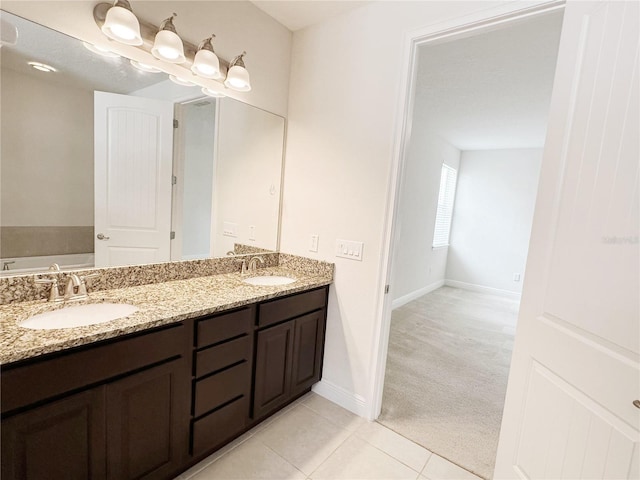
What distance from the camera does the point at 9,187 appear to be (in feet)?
4.31

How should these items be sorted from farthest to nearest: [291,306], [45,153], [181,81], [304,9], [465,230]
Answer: [465,230] < [304,9] < [291,306] < [181,81] < [45,153]

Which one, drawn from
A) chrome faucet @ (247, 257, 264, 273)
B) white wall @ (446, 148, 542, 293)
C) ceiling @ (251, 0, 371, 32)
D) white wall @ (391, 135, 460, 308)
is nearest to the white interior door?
ceiling @ (251, 0, 371, 32)

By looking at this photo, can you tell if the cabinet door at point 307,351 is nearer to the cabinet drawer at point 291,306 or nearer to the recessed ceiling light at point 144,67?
the cabinet drawer at point 291,306

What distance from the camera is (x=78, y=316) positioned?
1333 millimetres

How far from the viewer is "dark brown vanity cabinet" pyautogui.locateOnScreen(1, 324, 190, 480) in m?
0.97

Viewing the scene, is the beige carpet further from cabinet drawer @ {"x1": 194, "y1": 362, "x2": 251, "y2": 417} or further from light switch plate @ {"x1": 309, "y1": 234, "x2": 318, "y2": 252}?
light switch plate @ {"x1": 309, "y1": 234, "x2": 318, "y2": 252}

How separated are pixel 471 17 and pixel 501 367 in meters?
2.82

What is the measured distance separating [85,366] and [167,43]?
4.90 feet

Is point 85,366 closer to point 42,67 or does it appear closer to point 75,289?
point 75,289

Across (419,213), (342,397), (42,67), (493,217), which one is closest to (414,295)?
(419,213)

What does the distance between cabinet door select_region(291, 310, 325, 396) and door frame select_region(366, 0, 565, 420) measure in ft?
1.31

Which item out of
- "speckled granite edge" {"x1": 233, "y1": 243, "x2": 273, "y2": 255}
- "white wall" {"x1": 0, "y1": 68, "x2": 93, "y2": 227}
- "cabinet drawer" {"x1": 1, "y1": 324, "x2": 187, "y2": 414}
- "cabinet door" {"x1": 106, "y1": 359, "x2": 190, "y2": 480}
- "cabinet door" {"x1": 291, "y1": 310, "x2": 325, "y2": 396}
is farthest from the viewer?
"speckled granite edge" {"x1": 233, "y1": 243, "x2": 273, "y2": 255}

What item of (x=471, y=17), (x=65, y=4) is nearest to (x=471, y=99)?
(x=471, y=17)

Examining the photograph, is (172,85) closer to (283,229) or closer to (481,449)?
(283,229)
